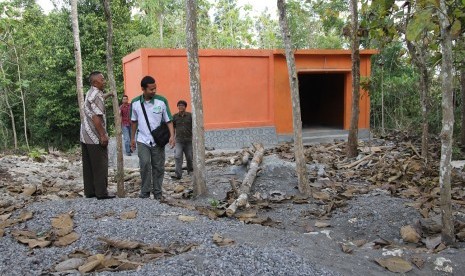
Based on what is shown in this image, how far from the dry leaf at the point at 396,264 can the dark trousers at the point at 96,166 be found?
3760 millimetres

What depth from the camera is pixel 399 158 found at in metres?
10.7

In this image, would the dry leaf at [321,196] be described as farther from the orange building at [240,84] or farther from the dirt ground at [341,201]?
the orange building at [240,84]

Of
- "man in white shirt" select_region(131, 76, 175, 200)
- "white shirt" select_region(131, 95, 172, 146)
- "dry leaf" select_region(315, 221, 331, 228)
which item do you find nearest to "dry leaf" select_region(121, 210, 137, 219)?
"man in white shirt" select_region(131, 76, 175, 200)

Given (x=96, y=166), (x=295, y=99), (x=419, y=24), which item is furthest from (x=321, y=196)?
(x=419, y=24)

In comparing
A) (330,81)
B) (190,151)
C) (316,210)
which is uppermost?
(330,81)

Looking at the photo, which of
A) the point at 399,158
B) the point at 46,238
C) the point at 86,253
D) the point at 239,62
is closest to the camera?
the point at 86,253

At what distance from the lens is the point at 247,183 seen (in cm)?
791

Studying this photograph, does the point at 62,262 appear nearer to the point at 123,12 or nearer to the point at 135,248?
the point at 135,248

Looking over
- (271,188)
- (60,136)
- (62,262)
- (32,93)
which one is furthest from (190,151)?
(32,93)

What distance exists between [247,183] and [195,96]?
6.28ft

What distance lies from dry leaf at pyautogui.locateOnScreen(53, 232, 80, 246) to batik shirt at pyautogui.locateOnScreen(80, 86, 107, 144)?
5.69 feet

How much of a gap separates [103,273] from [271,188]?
503cm

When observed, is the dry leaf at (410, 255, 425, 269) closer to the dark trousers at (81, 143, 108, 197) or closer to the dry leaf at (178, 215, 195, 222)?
the dry leaf at (178, 215, 195, 222)

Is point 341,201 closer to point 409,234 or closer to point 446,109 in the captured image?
point 409,234
